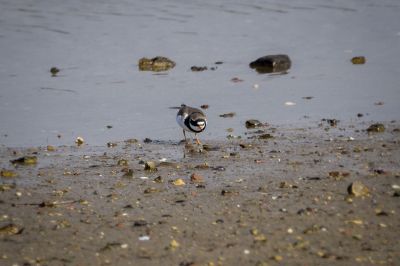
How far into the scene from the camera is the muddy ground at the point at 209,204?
252 inches

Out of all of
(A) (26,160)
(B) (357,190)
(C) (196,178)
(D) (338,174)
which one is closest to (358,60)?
(D) (338,174)

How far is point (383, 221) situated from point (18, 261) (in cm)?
345

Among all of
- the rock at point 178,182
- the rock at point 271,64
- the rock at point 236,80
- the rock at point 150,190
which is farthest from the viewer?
the rock at point 271,64

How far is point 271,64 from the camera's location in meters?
15.6

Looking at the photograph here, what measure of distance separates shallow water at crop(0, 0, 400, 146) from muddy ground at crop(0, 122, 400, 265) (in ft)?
4.95

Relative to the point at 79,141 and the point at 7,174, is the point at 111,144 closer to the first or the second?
the point at 79,141

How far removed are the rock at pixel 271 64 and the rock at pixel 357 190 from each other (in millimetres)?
8071

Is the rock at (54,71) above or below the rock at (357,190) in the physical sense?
above

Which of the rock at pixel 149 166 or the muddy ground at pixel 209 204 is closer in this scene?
the muddy ground at pixel 209 204

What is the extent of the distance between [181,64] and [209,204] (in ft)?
29.3

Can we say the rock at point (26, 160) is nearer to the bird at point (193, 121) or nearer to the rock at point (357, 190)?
the bird at point (193, 121)

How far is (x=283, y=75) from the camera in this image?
49.3 feet

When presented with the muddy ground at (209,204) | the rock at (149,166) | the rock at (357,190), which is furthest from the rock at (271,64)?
the rock at (357,190)

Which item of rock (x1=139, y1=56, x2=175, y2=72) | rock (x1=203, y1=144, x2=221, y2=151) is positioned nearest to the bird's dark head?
rock (x1=203, y1=144, x2=221, y2=151)
